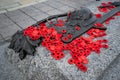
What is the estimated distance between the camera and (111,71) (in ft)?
9.43

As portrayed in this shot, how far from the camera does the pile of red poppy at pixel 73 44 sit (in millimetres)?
2607

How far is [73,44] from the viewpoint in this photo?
9.28 ft

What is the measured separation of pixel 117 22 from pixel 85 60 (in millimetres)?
1547

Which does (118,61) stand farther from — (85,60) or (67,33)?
(67,33)

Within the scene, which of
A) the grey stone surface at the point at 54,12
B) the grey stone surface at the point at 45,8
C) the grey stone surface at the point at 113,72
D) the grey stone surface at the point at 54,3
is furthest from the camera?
the grey stone surface at the point at 54,3

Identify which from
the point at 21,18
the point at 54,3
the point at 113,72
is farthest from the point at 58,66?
the point at 54,3

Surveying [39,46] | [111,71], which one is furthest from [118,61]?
[39,46]

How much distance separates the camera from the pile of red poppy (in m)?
2.61

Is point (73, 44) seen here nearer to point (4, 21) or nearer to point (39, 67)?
point (39, 67)

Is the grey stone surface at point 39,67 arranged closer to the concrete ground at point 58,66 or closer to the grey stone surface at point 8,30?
the concrete ground at point 58,66

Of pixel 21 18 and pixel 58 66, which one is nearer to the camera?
pixel 58 66

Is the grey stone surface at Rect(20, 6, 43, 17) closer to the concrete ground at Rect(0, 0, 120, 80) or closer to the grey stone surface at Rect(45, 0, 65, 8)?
the grey stone surface at Rect(45, 0, 65, 8)

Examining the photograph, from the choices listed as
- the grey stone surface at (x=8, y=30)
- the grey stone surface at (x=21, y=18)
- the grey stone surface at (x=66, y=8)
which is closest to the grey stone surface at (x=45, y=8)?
the grey stone surface at (x=66, y=8)

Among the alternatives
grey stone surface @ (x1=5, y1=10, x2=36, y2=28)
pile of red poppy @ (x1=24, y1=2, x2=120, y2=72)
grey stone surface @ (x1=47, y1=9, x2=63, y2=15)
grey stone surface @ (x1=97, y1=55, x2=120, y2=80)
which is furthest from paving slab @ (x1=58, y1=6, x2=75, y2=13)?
grey stone surface @ (x1=97, y1=55, x2=120, y2=80)
